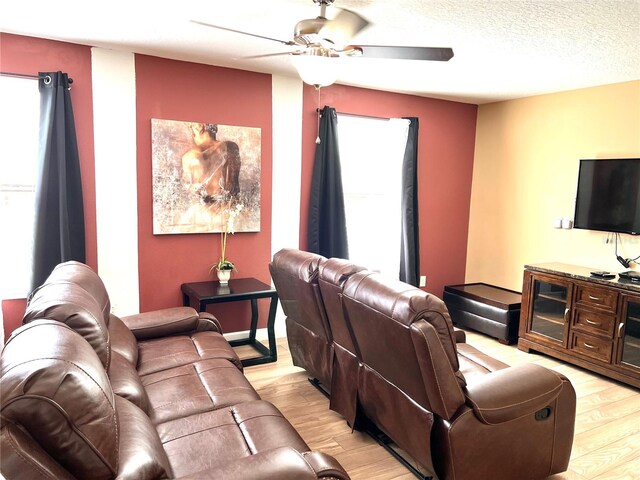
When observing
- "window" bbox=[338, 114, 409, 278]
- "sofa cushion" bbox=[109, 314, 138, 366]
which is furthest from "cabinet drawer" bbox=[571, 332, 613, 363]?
"sofa cushion" bbox=[109, 314, 138, 366]

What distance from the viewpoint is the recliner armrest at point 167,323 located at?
2932 mm

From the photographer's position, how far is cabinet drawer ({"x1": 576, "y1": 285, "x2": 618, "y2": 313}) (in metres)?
3.58

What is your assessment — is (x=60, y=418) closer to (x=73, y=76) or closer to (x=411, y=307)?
(x=411, y=307)

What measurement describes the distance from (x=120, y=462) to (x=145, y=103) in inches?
122

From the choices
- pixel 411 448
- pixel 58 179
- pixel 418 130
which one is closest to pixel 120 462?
pixel 411 448

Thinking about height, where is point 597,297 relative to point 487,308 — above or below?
above

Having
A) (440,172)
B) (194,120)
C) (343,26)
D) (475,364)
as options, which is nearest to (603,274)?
(475,364)

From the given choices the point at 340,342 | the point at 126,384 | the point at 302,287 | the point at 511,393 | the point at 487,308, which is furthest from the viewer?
the point at 487,308

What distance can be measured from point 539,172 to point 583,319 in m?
1.66

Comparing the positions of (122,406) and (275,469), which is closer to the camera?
(275,469)

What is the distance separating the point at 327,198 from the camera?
178 inches

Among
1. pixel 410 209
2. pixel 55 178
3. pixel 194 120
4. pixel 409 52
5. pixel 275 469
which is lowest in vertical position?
pixel 275 469

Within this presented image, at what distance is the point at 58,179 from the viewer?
3363 mm

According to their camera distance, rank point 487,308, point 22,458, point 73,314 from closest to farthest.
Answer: point 22,458
point 73,314
point 487,308
